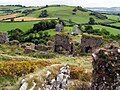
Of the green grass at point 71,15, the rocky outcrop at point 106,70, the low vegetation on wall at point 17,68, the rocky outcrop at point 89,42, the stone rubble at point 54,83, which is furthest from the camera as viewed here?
the green grass at point 71,15

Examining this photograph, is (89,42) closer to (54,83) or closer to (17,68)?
(17,68)

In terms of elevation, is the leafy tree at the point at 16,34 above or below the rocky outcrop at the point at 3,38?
below

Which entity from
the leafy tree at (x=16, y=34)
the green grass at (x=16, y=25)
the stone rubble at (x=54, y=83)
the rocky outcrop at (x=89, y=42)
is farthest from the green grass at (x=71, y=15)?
the stone rubble at (x=54, y=83)

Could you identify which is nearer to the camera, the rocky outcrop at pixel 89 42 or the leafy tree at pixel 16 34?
the rocky outcrop at pixel 89 42

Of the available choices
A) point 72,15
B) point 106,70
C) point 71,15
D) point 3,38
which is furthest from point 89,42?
point 71,15

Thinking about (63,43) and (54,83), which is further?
(63,43)

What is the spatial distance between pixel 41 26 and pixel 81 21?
39.2 m

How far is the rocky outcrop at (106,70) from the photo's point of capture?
1138 cm

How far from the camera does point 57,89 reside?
57.2 ft

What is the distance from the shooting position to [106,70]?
11531 mm

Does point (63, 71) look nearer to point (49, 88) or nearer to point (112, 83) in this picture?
point (49, 88)

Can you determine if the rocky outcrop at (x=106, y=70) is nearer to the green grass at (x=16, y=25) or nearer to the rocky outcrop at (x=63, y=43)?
the rocky outcrop at (x=63, y=43)

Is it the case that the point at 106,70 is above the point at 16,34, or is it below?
above

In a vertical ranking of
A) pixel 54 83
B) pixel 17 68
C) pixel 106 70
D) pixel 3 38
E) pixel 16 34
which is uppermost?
pixel 106 70
